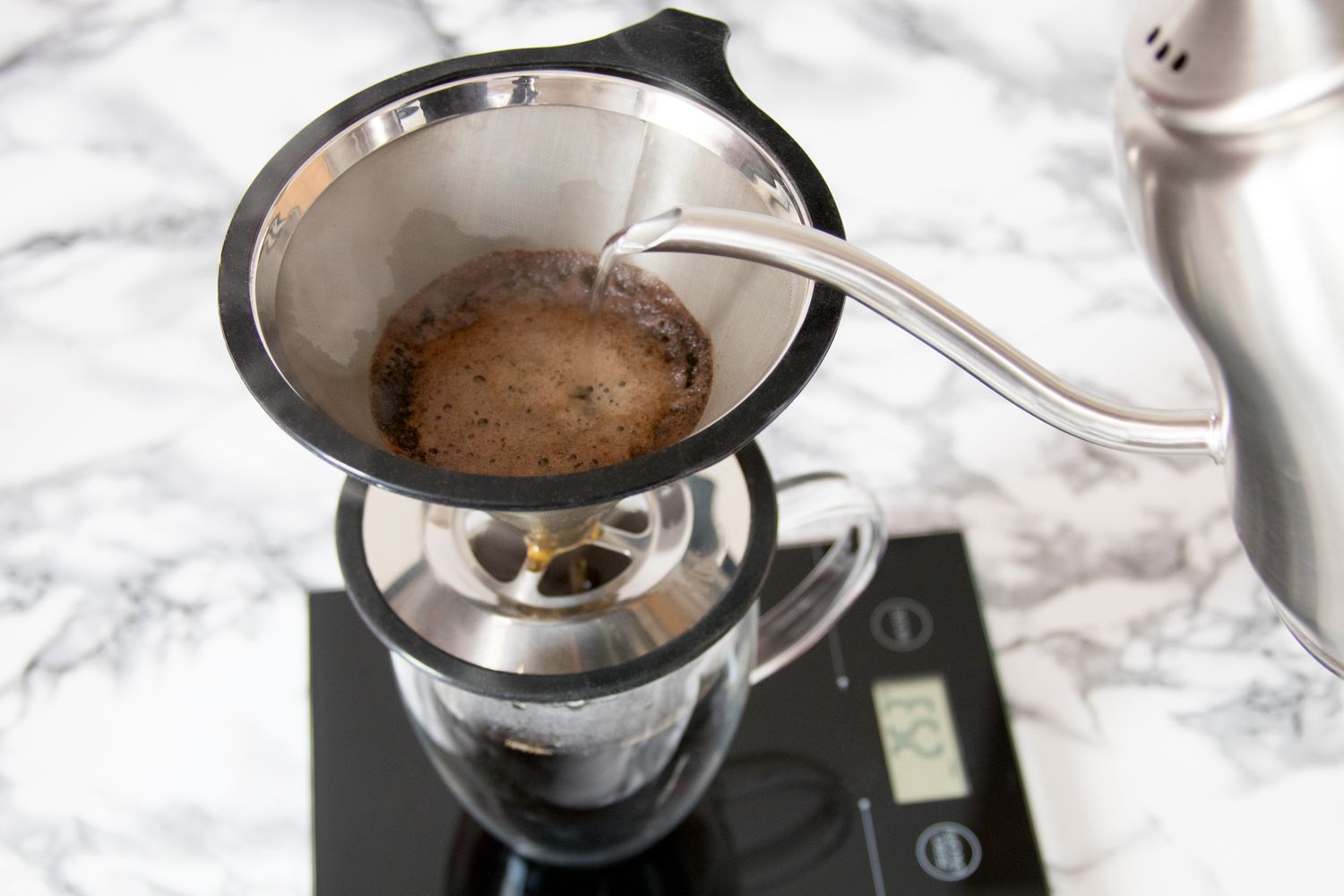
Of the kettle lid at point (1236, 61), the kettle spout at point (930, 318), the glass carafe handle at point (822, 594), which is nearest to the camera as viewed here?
the kettle lid at point (1236, 61)

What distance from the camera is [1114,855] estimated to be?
781 millimetres

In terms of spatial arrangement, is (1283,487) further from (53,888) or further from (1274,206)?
(53,888)

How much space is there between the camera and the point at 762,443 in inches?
36.8

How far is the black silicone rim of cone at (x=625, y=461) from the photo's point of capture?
1.54 feet

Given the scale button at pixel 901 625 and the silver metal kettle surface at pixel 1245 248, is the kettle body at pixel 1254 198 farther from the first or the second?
the scale button at pixel 901 625

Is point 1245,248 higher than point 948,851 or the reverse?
higher

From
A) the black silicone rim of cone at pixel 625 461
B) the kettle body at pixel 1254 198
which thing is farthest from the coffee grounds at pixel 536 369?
the kettle body at pixel 1254 198

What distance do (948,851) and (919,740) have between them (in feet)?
0.24

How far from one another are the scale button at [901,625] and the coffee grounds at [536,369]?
315 mm

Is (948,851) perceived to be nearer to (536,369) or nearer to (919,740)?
(919,740)

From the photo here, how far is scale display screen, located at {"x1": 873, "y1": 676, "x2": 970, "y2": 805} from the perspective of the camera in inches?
31.5

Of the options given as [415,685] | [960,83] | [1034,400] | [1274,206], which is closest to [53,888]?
[415,685]

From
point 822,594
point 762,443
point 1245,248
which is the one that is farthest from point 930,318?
point 762,443

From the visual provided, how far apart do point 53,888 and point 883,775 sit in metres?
0.49
